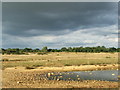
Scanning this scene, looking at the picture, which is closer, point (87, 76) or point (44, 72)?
point (87, 76)

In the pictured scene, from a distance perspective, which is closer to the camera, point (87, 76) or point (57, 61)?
point (87, 76)

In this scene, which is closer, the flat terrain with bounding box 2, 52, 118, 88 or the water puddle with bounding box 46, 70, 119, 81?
the flat terrain with bounding box 2, 52, 118, 88

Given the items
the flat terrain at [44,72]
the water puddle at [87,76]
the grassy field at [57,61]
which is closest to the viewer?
the flat terrain at [44,72]

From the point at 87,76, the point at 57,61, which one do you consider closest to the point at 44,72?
the point at 87,76

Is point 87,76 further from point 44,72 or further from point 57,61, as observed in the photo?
point 57,61

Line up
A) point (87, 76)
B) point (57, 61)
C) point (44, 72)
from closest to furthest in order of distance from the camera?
point (87, 76) → point (44, 72) → point (57, 61)

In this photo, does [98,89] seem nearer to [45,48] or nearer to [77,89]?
[77,89]

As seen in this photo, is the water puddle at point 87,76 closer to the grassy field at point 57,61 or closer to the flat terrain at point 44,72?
the flat terrain at point 44,72

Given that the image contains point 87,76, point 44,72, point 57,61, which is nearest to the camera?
point 87,76

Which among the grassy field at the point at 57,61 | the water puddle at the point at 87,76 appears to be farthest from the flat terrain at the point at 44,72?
the water puddle at the point at 87,76

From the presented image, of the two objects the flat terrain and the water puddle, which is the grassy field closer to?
the flat terrain

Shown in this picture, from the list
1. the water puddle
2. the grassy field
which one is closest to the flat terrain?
the grassy field

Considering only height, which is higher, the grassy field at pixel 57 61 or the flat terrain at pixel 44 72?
the grassy field at pixel 57 61

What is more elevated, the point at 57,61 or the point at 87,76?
the point at 57,61
